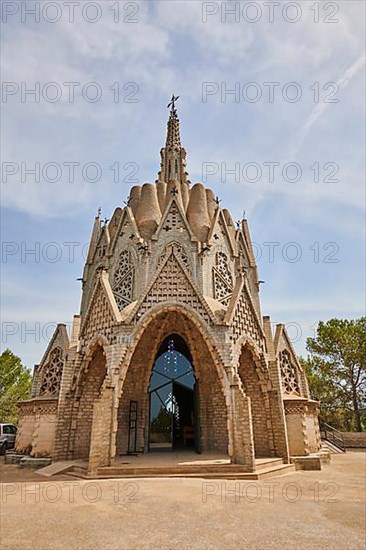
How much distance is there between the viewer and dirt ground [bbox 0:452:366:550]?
5.26m

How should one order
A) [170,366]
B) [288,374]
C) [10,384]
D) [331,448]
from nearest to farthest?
[170,366] < [288,374] < [331,448] < [10,384]

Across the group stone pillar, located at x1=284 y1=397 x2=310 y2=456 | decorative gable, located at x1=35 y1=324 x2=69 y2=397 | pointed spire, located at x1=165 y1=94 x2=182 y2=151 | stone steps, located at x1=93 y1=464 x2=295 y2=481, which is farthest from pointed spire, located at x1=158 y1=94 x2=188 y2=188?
stone steps, located at x1=93 y1=464 x2=295 y2=481

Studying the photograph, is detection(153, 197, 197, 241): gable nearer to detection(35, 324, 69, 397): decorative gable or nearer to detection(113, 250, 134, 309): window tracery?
detection(113, 250, 134, 309): window tracery

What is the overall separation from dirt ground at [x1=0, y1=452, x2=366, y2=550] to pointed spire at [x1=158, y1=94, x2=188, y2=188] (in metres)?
18.8

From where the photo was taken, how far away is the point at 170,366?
54.9 feet

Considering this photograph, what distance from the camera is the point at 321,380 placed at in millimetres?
27734

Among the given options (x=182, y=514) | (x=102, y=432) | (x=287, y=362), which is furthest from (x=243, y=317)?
(x=182, y=514)

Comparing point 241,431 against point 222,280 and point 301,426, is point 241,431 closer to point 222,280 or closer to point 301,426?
point 301,426

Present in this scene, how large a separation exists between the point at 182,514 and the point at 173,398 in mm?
9813

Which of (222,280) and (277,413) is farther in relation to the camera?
(222,280)

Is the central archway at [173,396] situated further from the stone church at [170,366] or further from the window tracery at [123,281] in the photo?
the window tracery at [123,281]

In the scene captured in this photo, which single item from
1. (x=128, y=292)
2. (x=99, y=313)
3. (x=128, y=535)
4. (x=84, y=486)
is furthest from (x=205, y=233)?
(x=128, y=535)

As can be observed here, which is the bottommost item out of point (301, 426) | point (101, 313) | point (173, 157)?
point (301, 426)

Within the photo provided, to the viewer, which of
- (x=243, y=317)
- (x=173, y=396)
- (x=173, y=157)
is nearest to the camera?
(x=243, y=317)
